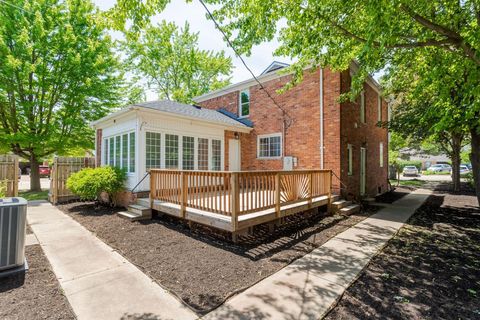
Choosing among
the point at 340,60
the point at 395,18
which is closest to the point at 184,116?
the point at 340,60

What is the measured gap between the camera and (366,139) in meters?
11.7

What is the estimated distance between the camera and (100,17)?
15.8 feet

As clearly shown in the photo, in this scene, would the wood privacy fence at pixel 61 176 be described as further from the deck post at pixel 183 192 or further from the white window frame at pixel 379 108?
the white window frame at pixel 379 108

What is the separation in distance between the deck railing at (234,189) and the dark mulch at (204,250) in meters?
0.68

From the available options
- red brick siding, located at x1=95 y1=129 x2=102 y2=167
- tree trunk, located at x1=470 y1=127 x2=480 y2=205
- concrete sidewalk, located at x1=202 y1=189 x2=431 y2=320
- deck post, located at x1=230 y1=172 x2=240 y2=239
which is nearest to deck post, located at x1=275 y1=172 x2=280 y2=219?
concrete sidewalk, located at x1=202 y1=189 x2=431 y2=320

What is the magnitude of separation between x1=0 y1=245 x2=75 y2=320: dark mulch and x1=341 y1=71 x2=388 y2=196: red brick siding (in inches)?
351

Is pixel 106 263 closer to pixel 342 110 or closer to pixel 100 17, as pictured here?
pixel 100 17

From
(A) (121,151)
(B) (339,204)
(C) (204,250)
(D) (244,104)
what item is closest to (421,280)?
(C) (204,250)

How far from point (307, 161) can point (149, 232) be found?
680 centimetres

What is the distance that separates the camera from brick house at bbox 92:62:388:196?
27.9 feet

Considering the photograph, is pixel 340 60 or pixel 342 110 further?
pixel 342 110

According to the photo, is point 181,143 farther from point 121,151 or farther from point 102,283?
point 102,283

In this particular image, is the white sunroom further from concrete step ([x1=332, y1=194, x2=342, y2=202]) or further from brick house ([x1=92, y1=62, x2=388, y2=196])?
concrete step ([x1=332, y1=194, x2=342, y2=202])

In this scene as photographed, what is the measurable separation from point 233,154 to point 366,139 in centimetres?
693
